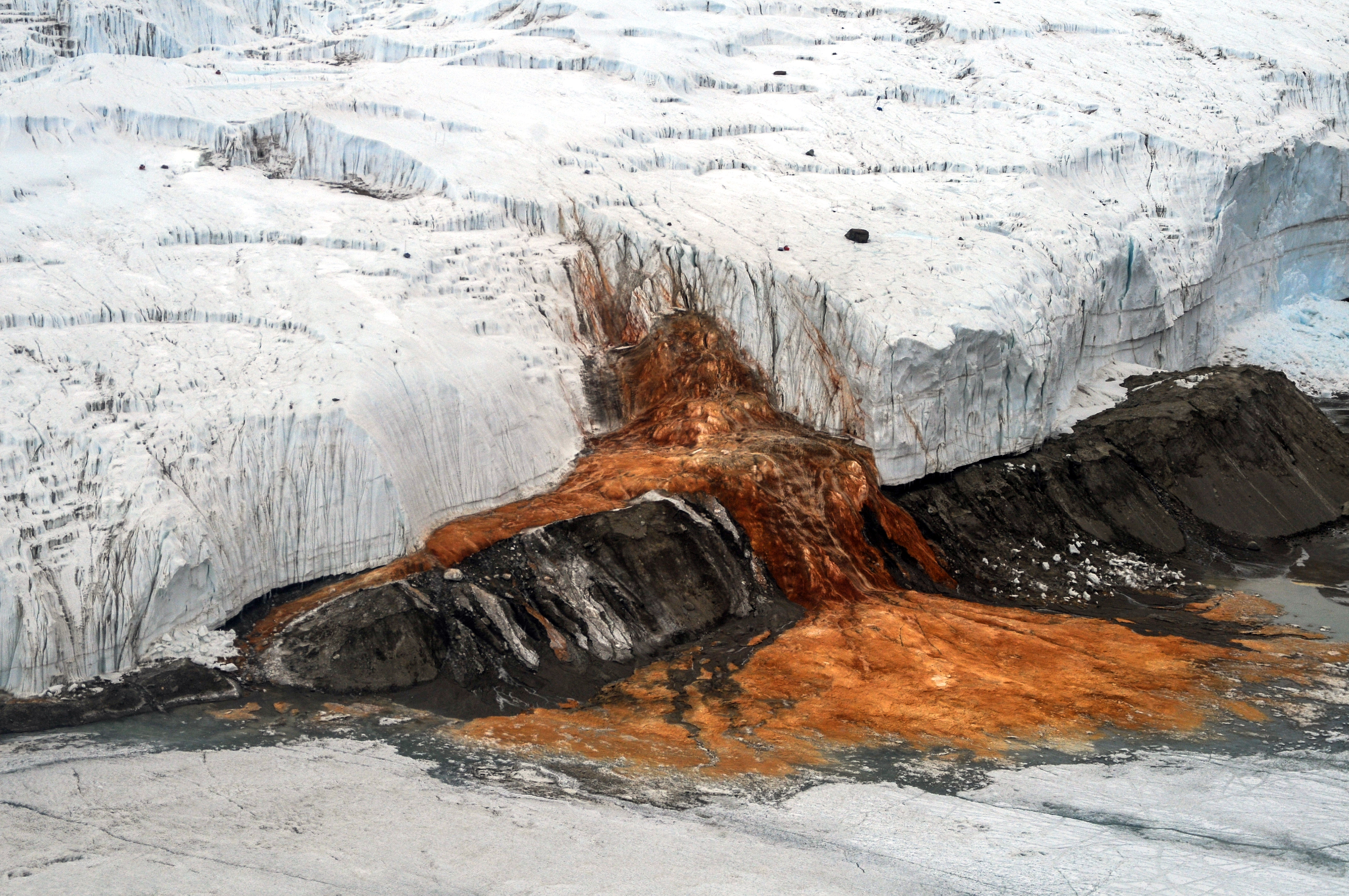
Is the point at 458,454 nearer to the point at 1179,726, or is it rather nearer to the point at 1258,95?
the point at 1179,726

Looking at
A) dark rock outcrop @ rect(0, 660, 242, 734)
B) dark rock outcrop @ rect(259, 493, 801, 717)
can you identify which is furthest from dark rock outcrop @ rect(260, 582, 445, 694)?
dark rock outcrop @ rect(0, 660, 242, 734)

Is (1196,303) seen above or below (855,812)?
above

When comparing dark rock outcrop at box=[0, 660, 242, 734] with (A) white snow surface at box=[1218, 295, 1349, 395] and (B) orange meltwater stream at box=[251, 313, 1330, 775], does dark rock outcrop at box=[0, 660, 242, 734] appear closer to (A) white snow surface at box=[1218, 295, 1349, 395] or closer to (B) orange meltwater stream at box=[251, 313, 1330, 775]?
(B) orange meltwater stream at box=[251, 313, 1330, 775]

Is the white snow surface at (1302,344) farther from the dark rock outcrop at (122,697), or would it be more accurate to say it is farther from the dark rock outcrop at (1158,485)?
the dark rock outcrop at (122,697)

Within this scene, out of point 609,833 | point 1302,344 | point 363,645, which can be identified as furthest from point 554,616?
point 1302,344

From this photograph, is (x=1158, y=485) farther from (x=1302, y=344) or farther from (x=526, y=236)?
(x=526, y=236)

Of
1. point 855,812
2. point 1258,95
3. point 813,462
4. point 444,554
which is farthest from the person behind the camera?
point 1258,95

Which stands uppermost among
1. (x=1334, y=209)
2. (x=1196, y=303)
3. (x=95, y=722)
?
(x=1334, y=209)

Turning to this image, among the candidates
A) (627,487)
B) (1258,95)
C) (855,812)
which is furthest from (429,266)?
(1258,95)
